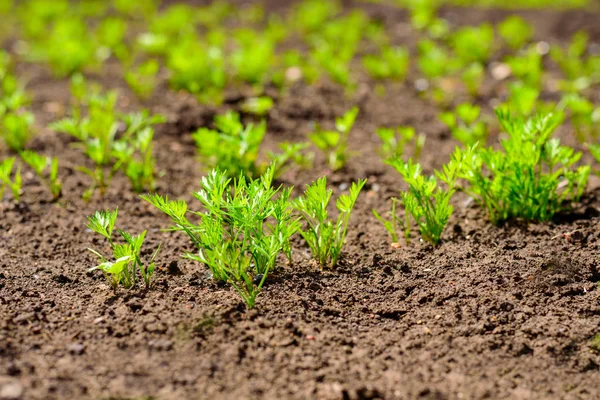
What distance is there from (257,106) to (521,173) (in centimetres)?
183

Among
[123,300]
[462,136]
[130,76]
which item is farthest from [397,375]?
[130,76]

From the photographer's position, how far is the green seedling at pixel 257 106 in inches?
160

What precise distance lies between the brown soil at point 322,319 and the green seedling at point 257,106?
1116mm

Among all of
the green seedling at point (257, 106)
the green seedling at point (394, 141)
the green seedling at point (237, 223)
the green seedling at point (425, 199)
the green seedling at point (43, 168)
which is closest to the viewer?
the green seedling at point (237, 223)

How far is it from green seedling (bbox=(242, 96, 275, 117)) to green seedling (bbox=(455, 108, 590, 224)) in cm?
154

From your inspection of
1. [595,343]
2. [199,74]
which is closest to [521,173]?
[595,343]

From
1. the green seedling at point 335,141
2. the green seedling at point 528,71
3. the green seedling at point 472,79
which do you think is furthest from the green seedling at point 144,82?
the green seedling at point 528,71

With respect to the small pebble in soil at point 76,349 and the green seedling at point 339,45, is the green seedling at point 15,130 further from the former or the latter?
the green seedling at point 339,45

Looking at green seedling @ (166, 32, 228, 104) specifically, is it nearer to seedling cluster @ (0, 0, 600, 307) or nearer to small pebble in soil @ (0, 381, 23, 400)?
seedling cluster @ (0, 0, 600, 307)

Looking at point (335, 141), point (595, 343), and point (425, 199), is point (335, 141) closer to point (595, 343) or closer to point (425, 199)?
point (425, 199)

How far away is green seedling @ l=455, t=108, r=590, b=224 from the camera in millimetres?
2777

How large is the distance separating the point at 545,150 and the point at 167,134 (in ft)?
7.23

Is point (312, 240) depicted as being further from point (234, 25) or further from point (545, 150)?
point (234, 25)

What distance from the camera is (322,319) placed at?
7.67 ft
